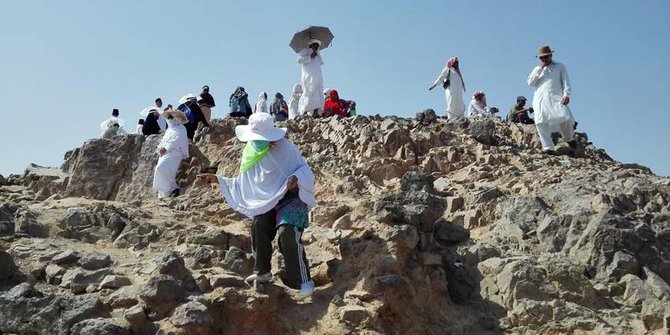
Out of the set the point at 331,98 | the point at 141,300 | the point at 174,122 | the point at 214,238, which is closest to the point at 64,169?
the point at 174,122

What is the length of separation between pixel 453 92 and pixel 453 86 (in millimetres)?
117

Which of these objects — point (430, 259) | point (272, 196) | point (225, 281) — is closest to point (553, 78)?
point (430, 259)

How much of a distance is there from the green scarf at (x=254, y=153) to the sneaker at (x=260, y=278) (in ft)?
2.87

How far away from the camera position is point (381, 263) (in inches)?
185

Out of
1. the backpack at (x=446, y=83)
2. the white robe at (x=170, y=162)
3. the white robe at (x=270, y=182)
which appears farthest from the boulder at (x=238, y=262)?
the backpack at (x=446, y=83)

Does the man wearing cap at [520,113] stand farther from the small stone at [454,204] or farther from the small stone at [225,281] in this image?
the small stone at [225,281]

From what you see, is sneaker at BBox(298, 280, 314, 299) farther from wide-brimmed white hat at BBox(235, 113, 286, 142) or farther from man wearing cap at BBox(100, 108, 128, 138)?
man wearing cap at BBox(100, 108, 128, 138)

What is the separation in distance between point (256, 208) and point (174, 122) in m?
4.51

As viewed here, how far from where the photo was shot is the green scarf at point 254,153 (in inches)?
193

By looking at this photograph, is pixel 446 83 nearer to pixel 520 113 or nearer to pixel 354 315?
pixel 520 113

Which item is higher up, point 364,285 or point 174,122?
point 174,122

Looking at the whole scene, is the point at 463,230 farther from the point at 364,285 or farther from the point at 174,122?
the point at 174,122

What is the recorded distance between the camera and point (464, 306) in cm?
498

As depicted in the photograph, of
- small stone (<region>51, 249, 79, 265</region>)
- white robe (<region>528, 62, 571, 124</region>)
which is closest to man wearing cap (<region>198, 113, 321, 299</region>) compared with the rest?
small stone (<region>51, 249, 79, 265</region>)
